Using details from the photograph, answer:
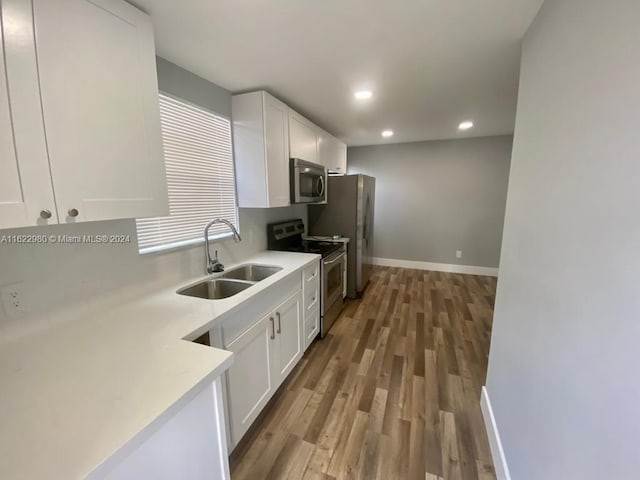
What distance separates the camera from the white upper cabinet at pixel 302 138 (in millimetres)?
2541

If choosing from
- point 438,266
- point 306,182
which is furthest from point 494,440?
point 438,266

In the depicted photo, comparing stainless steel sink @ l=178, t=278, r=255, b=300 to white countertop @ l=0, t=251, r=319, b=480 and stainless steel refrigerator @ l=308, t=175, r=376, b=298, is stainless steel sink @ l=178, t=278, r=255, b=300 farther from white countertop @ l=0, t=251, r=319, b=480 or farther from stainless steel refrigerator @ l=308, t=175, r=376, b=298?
stainless steel refrigerator @ l=308, t=175, r=376, b=298

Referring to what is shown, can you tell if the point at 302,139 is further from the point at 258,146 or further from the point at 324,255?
the point at 324,255

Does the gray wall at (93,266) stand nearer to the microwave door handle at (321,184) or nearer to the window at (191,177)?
the window at (191,177)

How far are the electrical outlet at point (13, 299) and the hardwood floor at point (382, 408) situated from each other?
4.27ft

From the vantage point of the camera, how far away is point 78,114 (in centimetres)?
99

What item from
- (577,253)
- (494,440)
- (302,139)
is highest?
(302,139)

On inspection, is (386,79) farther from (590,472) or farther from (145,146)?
(590,472)

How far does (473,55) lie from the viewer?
5.50 ft

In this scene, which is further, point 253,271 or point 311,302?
point 311,302

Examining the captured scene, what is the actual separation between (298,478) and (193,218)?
175 cm

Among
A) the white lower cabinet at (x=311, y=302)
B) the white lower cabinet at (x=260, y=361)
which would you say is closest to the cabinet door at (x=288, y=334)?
the white lower cabinet at (x=260, y=361)

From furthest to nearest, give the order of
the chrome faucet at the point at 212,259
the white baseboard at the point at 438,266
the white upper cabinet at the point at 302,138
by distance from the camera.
→ the white baseboard at the point at 438,266
the white upper cabinet at the point at 302,138
the chrome faucet at the point at 212,259

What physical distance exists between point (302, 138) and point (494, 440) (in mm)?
2819
